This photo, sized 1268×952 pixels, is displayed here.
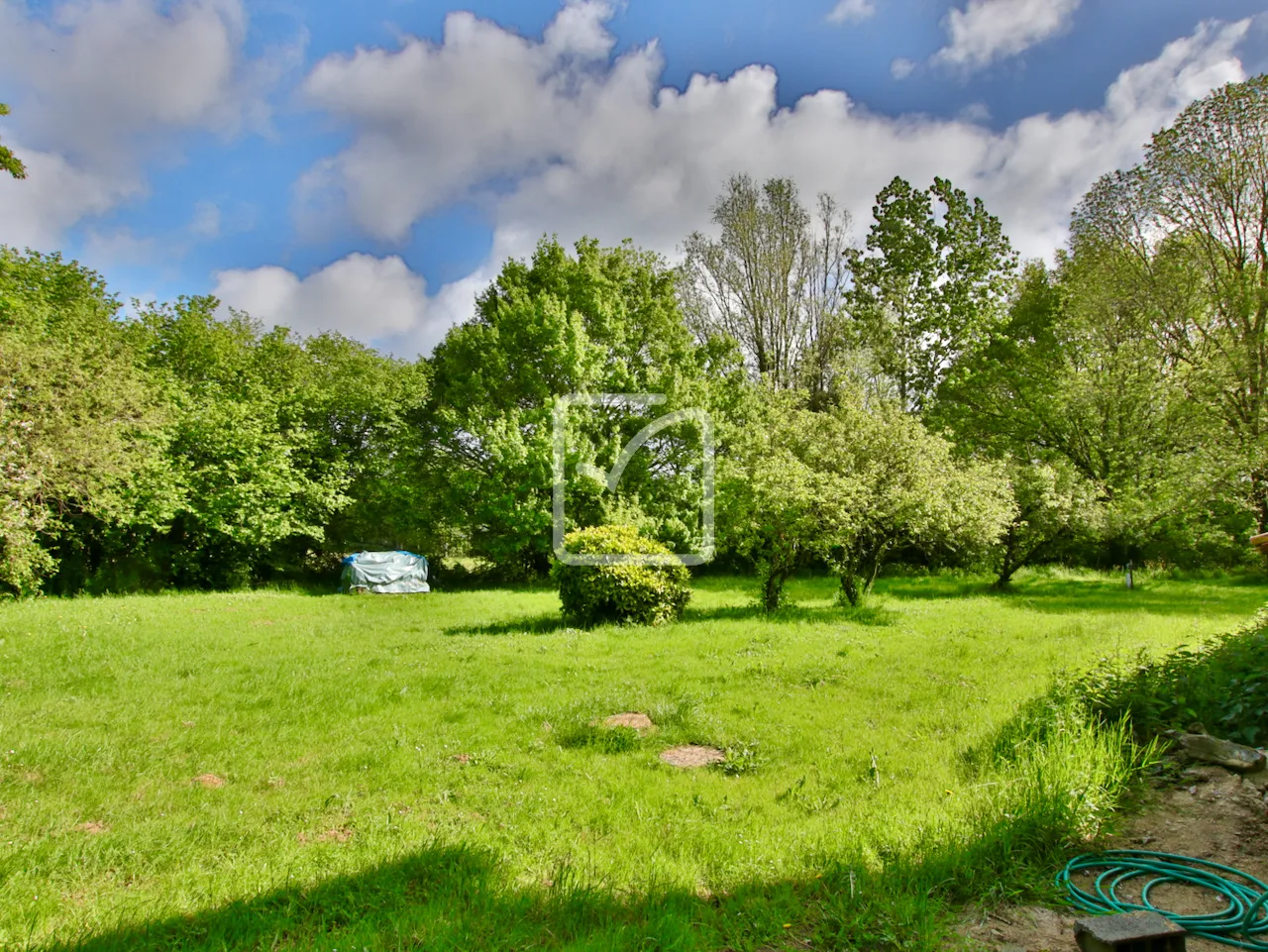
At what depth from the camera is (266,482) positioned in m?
20.8

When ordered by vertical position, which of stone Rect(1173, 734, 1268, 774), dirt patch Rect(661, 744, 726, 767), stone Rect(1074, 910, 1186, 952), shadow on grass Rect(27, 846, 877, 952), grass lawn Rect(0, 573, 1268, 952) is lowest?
dirt patch Rect(661, 744, 726, 767)

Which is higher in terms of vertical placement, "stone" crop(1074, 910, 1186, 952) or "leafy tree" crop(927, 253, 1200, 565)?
"leafy tree" crop(927, 253, 1200, 565)

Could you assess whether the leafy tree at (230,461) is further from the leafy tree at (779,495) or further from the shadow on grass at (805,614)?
the leafy tree at (779,495)

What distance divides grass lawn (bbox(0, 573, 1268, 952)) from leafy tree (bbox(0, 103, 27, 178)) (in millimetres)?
6543

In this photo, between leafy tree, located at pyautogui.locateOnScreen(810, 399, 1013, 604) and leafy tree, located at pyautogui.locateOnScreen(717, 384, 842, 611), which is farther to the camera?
leafy tree, located at pyautogui.locateOnScreen(810, 399, 1013, 604)

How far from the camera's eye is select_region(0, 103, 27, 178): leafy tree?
8406mm

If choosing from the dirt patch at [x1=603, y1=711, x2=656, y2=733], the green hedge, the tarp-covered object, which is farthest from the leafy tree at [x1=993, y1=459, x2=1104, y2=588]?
the tarp-covered object

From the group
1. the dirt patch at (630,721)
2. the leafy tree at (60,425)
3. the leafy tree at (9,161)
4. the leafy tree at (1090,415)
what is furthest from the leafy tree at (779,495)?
the leafy tree at (60,425)

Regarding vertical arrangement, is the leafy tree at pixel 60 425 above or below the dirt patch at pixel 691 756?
above

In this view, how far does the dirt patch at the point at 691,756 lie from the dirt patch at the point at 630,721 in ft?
1.84

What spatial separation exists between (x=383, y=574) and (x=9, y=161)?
13985 mm

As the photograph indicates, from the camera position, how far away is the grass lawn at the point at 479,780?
3.06 m

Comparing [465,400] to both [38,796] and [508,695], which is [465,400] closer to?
[508,695]

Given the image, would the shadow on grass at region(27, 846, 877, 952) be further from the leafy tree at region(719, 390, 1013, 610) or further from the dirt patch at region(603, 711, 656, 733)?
the leafy tree at region(719, 390, 1013, 610)
